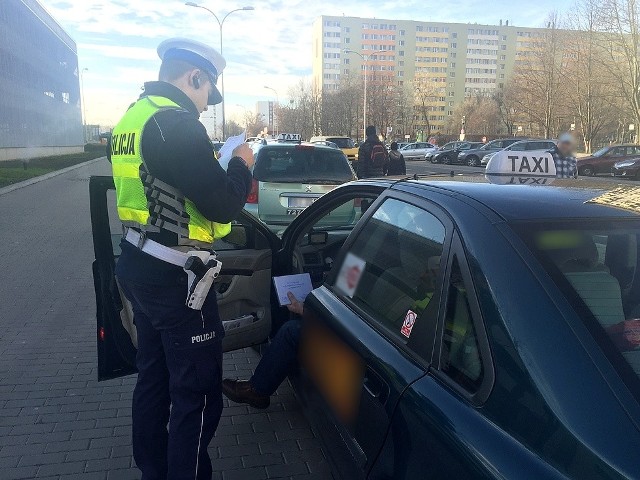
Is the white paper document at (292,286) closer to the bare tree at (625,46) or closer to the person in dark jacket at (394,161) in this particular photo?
the person in dark jacket at (394,161)

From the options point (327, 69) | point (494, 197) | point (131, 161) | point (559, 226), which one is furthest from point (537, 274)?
point (327, 69)

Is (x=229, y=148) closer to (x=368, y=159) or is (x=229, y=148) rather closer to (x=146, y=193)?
(x=146, y=193)

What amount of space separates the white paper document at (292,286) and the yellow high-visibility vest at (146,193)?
964 millimetres

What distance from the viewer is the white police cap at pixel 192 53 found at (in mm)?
2309

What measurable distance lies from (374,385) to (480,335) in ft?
1.64

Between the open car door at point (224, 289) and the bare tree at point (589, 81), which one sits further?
the bare tree at point (589, 81)

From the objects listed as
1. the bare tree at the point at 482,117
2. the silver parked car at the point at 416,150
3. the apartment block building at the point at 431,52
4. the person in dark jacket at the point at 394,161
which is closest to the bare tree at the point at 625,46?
the silver parked car at the point at 416,150

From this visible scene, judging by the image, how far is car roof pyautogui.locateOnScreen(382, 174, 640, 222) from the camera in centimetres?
182

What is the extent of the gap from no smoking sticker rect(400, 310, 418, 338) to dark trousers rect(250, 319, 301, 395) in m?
1.05

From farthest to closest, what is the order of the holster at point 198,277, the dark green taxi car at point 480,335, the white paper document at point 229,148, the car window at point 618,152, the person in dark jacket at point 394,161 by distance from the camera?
the car window at point 618,152 < the person in dark jacket at point 394,161 < the white paper document at point 229,148 < the holster at point 198,277 < the dark green taxi car at point 480,335

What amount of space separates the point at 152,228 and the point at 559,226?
1.52m

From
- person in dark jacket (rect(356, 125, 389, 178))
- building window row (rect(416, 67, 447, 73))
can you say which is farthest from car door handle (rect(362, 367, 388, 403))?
building window row (rect(416, 67, 447, 73))

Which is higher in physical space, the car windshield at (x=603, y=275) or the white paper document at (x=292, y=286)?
the car windshield at (x=603, y=275)

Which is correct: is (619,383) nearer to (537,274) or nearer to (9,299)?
(537,274)
